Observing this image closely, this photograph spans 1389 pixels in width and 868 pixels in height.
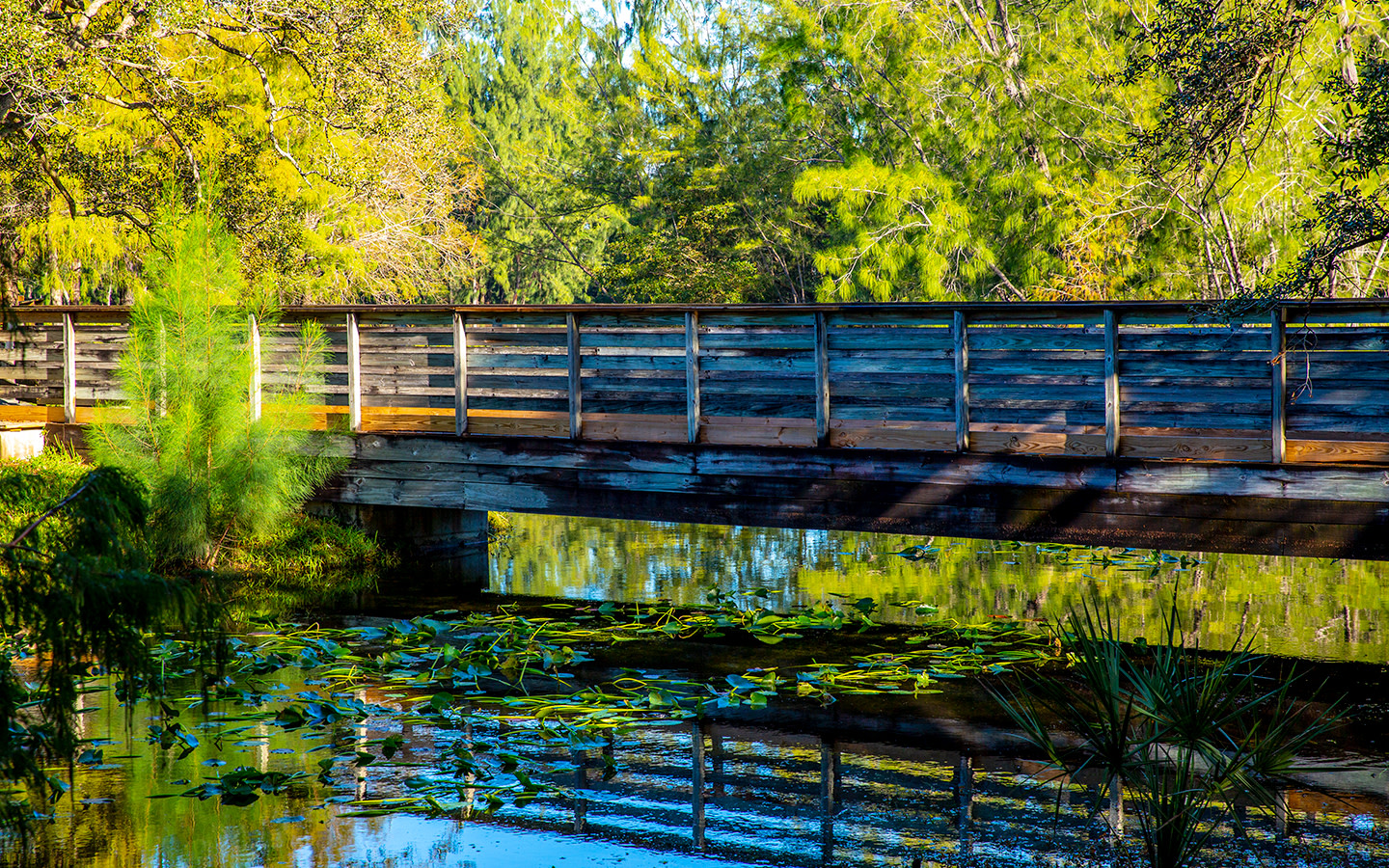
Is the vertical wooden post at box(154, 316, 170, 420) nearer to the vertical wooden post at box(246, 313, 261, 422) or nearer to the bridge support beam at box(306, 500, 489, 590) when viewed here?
the vertical wooden post at box(246, 313, 261, 422)

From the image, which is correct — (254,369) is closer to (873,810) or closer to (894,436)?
(894,436)

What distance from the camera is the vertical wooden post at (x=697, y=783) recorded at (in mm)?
5305

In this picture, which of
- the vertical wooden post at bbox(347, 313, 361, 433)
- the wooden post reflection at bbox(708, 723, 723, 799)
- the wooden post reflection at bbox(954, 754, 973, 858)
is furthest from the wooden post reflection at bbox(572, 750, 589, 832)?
the vertical wooden post at bbox(347, 313, 361, 433)

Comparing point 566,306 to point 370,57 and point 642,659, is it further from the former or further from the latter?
point 370,57

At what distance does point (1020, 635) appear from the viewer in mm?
8883

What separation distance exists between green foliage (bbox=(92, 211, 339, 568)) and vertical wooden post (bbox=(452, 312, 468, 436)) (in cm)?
147

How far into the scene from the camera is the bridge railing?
8750 millimetres

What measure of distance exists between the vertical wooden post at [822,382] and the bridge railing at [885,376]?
17 millimetres

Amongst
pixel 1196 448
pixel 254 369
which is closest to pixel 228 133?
pixel 254 369

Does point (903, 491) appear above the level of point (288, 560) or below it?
above

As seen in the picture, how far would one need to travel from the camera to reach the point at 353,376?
38.6 ft

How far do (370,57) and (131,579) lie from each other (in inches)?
457

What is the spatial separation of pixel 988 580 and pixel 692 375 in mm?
3442

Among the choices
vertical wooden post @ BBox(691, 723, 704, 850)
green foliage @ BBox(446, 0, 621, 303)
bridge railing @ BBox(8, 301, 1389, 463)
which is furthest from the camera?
green foliage @ BBox(446, 0, 621, 303)
